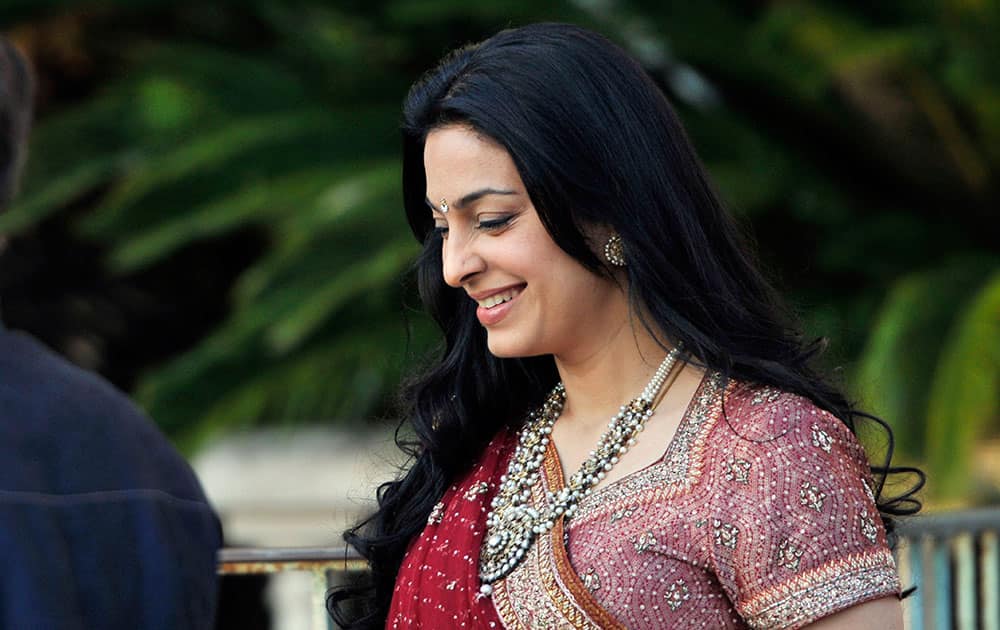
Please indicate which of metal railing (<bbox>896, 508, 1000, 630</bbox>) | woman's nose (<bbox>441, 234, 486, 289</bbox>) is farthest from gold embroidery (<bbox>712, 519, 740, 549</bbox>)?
metal railing (<bbox>896, 508, 1000, 630</bbox>)

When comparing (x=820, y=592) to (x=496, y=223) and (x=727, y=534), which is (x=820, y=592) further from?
(x=496, y=223)

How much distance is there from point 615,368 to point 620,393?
4 cm

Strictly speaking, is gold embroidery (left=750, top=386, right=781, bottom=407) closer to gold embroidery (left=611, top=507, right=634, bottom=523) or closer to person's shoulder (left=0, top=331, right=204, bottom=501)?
gold embroidery (left=611, top=507, right=634, bottom=523)

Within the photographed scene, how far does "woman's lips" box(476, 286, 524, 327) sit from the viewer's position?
88.3 inches

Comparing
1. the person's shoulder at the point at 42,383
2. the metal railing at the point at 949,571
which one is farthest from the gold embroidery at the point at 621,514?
the metal railing at the point at 949,571

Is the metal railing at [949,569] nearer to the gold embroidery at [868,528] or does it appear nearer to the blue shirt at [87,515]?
the gold embroidery at [868,528]

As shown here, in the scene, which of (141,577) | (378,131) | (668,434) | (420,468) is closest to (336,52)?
(378,131)

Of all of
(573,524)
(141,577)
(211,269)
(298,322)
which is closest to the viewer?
(141,577)

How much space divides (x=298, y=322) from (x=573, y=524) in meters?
2.72

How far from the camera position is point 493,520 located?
2330mm

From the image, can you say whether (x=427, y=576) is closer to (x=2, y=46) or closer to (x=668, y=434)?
(x=668, y=434)

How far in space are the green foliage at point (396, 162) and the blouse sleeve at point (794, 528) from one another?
262 centimetres

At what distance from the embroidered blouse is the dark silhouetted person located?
19.4 inches

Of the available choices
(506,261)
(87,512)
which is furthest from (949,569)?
(87,512)
